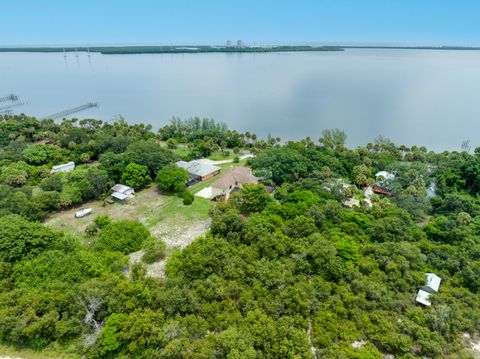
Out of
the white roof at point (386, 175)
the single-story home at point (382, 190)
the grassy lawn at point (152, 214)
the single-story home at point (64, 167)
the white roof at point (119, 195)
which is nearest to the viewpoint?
Result: the grassy lawn at point (152, 214)

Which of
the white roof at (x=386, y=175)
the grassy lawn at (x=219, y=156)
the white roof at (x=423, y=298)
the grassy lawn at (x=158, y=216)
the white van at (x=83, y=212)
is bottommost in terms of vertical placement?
the grassy lawn at (x=158, y=216)

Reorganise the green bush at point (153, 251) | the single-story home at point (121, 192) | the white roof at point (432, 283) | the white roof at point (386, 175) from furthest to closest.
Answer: the white roof at point (386, 175), the single-story home at point (121, 192), the green bush at point (153, 251), the white roof at point (432, 283)

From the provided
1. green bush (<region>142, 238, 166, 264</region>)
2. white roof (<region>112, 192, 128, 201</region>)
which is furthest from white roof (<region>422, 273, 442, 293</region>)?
white roof (<region>112, 192, 128, 201</region>)

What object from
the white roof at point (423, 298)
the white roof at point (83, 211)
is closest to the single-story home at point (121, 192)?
the white roof at point (83, 211)

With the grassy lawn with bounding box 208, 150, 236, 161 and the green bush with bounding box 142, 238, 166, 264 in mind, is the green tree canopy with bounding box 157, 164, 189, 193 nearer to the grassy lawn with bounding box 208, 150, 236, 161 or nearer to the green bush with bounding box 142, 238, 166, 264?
the green bush with bounding box 142, 238, 166, 264

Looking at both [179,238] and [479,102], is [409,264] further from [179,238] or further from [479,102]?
[479,102]

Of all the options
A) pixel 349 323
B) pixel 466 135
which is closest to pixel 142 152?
pixel 349 323

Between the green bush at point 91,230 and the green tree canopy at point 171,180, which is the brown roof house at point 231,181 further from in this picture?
the green bush at point 91,230
